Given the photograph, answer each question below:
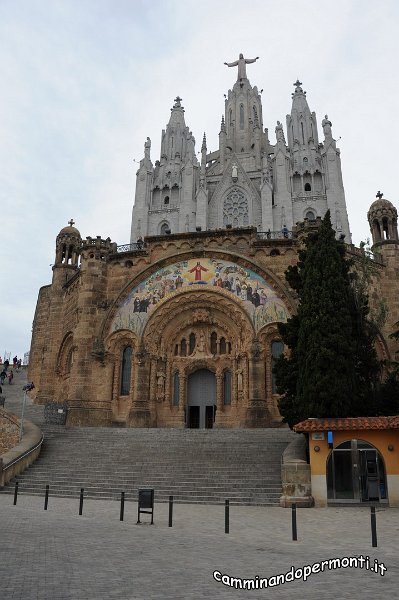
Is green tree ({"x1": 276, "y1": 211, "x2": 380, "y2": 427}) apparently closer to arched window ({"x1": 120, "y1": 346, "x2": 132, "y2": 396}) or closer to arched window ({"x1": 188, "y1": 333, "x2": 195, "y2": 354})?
arched window ({"x1": 188, "y1": 333, "x2": 195, "y2": 354})

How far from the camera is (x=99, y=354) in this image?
26.8m

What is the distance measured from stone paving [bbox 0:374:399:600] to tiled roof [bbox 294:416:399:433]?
7.19ft

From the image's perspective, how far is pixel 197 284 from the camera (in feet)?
88.6

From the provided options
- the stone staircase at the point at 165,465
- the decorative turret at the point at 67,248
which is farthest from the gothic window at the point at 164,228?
the stone staircase at the point at 165,465

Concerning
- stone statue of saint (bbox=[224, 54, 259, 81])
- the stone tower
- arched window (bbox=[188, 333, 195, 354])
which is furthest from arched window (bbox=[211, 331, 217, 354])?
stone statue of saint (bbox=[224, 54, 259, 81])

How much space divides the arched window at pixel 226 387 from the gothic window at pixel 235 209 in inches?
1372

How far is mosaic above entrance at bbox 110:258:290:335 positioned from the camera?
2583 cm

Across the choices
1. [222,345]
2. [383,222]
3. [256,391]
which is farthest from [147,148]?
[256,391]

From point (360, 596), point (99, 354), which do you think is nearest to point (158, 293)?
point (99, 354)

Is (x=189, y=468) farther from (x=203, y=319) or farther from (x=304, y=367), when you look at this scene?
(x=203, y=319)

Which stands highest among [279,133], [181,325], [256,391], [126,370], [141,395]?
[279,133]

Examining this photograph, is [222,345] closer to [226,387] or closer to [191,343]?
[191,343]

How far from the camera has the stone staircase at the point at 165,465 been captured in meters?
15.3

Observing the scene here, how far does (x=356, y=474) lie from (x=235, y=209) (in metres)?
49.0
